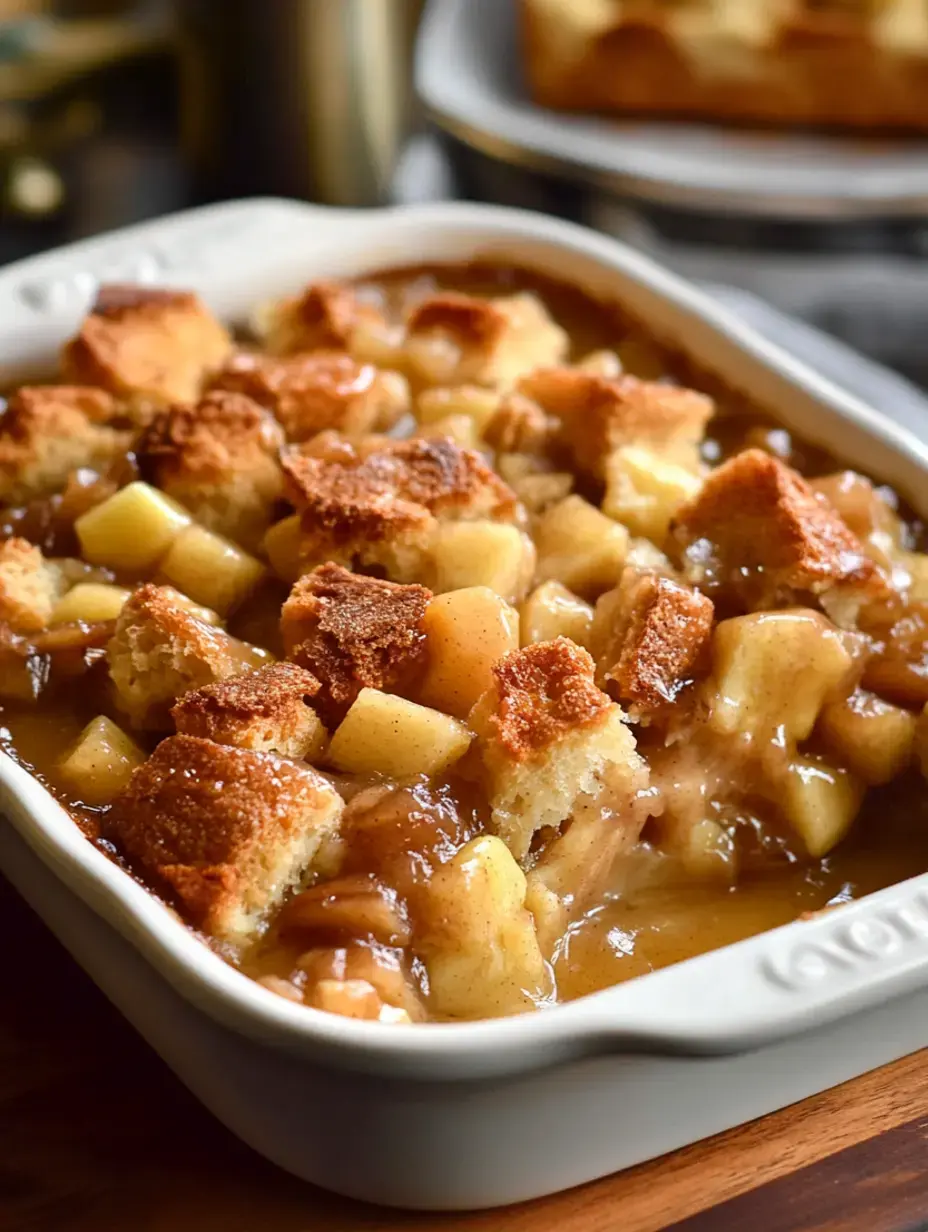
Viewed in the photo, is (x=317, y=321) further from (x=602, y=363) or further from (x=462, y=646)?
(x=462, y=646)

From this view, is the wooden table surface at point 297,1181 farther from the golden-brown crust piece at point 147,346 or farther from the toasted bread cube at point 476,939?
the golden-brown crust piece at point 147,346

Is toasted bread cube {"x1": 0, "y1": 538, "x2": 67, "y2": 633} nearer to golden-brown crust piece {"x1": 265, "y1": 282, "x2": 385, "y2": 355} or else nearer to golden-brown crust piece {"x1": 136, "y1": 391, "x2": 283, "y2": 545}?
golden-brown crust piece {"x1": 136, "y1": 391, "x2": 283, "y2": 545}

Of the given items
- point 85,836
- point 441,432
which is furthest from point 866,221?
point 85,836

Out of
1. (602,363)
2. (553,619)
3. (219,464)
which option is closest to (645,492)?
(553,619)

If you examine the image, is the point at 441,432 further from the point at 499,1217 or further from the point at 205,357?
the point at 499,1217

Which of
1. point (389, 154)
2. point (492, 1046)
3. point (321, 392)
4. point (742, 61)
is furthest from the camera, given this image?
point (389, 154)

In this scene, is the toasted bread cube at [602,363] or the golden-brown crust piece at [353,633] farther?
the toasted bread cube at [602,363]

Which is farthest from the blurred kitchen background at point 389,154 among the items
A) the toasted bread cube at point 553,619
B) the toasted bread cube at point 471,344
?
the toasted bread cube at point 553,619
